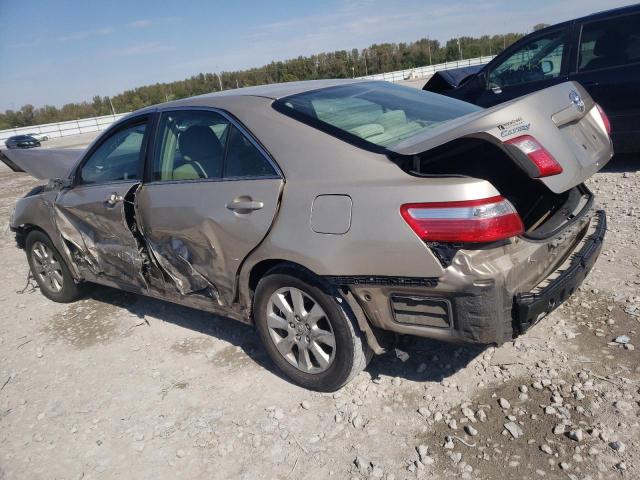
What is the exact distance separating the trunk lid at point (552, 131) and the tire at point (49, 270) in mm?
3577

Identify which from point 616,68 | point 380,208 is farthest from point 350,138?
point 616,68

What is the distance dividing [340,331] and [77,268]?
288 centimetres

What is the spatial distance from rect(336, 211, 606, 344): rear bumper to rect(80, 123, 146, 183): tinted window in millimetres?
2004

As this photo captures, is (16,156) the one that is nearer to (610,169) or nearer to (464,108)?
(464,108)

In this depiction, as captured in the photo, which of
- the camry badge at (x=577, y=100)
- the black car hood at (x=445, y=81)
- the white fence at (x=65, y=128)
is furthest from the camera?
the white fence at (x=65, y=128)

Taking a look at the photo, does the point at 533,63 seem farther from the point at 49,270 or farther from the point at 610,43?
the point at 49,270

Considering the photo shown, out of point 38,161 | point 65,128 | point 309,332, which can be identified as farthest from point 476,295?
point 65,128

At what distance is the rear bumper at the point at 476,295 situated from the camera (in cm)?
224

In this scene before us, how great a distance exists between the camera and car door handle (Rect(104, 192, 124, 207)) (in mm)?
3711

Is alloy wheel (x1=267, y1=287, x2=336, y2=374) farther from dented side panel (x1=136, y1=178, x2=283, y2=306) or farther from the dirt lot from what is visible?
dented side panel (x1=136, y1=178, x2=283, y2=306)

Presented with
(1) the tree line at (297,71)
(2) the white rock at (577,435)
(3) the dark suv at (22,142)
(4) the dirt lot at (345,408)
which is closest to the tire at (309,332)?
(4) the dirt lot at (345,408)

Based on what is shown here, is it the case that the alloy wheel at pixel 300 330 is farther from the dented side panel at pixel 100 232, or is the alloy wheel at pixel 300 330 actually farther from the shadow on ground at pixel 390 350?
the dented side panel at pixel 100 232

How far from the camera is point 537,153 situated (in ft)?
7.50

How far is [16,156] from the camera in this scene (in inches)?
207
